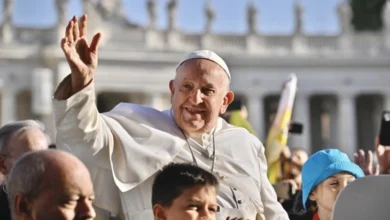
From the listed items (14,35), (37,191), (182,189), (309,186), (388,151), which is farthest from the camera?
(14,35)

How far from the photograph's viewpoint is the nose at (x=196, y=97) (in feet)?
14.0

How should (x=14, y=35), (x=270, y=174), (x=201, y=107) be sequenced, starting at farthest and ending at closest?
(x=14, y=35) → (x=270, y=174) → (x=201, y=107)

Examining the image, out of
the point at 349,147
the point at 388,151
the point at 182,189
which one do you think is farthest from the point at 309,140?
the point at 182,189

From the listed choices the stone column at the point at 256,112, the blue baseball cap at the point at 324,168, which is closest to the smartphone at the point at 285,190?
the blue baseball cap at the point at 324,168

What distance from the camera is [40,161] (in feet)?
9.31

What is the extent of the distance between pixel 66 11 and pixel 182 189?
34.6 m

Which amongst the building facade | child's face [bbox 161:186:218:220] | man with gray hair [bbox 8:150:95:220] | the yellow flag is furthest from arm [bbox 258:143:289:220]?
the building facade

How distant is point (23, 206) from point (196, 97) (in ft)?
5.39

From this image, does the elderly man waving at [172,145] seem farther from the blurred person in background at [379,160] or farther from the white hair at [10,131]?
the blurred person in background at [379,160]

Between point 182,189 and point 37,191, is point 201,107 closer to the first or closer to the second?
point 182,189

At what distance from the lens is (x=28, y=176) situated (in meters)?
2.81

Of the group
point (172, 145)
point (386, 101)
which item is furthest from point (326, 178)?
point (386, 101)

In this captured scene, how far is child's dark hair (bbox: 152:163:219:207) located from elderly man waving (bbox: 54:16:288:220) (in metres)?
0.57

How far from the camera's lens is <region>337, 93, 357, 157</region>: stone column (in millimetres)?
37375
